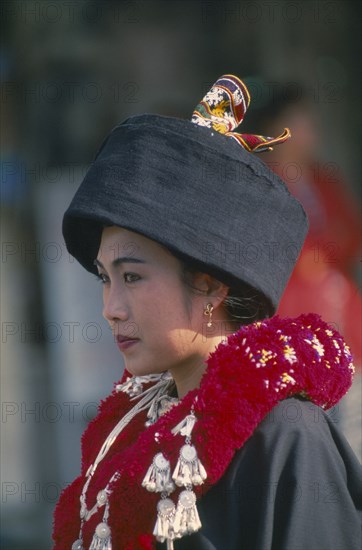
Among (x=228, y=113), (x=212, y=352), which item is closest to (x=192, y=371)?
(x=212, y=352)

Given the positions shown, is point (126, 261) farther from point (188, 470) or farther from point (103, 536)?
point (103, 536)

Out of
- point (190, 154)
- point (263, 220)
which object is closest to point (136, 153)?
point (190, 154)

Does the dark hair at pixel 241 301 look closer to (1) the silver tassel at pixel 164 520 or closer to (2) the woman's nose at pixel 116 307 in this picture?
(2) the woman's nose at pixel 116 307

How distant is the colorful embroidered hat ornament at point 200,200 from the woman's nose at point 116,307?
0.16m

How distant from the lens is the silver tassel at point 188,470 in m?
1.44

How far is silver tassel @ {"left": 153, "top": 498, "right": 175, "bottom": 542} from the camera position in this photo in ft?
4.73

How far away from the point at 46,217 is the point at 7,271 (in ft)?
Answer: 1.05

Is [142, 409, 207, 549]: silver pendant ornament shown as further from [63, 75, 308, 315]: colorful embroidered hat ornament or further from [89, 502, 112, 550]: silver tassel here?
[63, 75, 308, 315]: colorful embroidered hat ornament

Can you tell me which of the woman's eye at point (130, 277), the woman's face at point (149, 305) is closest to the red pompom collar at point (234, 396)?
the woman's face at point (149, 305)

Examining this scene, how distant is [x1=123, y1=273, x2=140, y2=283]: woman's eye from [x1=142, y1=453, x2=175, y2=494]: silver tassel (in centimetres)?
36

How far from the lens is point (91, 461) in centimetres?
187

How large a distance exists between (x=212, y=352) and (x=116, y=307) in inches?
8.4

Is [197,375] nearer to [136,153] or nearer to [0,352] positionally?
[136,153]

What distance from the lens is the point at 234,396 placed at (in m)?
1.44
